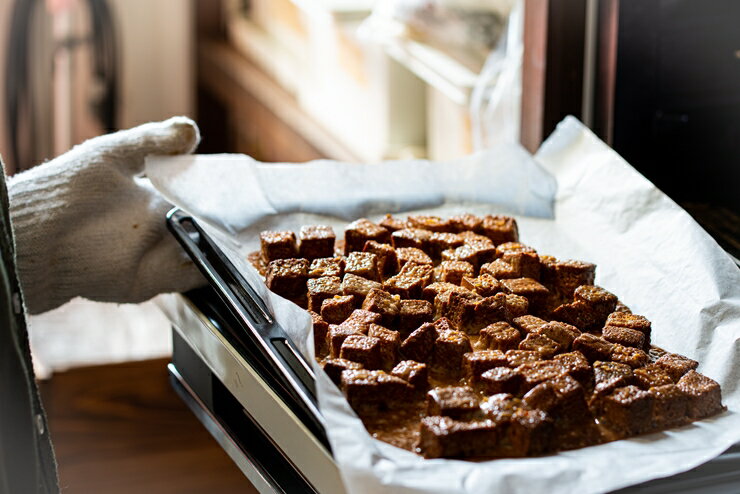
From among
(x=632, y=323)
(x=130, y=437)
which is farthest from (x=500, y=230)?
(x=130, y=437)

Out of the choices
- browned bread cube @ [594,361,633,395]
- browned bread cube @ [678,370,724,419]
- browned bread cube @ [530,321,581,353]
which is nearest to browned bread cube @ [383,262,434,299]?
browned bread cube @ [530,321,581,353]

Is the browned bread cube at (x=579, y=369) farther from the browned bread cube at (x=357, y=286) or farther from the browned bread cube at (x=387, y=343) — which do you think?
the browned bread cube at (x=357, y=286)

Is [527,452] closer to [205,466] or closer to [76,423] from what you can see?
[205,466]

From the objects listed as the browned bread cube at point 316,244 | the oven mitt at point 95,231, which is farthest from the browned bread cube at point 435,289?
the oven mitt at point 95,231

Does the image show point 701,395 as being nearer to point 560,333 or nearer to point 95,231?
point 560,333

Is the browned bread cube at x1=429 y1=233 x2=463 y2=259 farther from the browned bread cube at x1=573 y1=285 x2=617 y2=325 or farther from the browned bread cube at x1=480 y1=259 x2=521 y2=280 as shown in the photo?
the browned bread cube at x1=573 y1=285 x2=617 y2=325

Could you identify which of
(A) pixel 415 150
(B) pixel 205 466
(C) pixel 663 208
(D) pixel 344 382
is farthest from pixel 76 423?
(A) pixel 415 150
